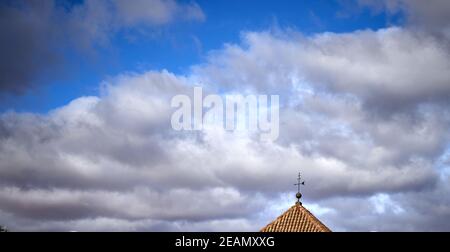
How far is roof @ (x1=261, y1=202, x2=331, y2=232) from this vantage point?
2578 cm

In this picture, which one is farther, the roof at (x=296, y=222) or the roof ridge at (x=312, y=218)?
the roof ridge at (x=312, y=218)

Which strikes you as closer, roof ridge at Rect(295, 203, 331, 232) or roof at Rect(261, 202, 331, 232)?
roof at Rect(261, 202, 331, 232)

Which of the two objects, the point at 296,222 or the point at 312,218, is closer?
the point at 296,222

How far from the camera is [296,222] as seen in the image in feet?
86.7

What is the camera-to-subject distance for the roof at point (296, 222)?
25781mm

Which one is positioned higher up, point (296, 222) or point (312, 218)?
point (312, 218)
